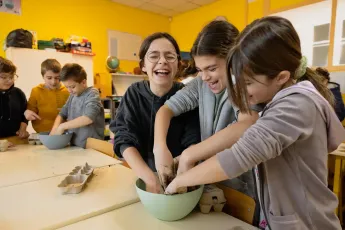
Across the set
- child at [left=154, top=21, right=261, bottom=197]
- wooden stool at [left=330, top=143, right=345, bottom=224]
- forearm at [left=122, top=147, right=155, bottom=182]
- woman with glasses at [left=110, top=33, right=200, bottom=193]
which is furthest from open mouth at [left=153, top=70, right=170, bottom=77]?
wooden stool at [left=330, top=143, right=345, bottom=224]

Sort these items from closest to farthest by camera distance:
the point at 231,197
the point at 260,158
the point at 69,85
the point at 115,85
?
1. the point at 260,158
2. the point at 231,197
3. the point at 69,85
4. the point at 115,85

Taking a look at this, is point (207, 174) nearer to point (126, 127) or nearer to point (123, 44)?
point (126, 127)

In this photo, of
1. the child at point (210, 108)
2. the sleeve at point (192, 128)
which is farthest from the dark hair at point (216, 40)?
the sleeve at point (192, 128)

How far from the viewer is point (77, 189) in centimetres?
88

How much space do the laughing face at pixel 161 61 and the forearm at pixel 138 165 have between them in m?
0.30

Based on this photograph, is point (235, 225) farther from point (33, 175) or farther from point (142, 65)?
point (33, 175)

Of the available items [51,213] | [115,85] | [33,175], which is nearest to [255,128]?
[51,213]

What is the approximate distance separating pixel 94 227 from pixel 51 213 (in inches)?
6.9

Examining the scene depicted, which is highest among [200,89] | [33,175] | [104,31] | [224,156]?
[104,31]

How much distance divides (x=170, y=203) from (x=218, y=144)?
21 cm

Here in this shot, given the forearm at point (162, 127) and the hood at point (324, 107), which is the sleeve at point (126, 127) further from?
the hood at point (324, 107)

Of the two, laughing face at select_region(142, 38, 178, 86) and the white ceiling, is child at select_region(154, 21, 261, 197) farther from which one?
the white ceiling

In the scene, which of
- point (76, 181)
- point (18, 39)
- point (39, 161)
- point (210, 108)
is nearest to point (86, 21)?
point (18, 39)

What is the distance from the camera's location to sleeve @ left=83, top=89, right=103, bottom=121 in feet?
5.21
